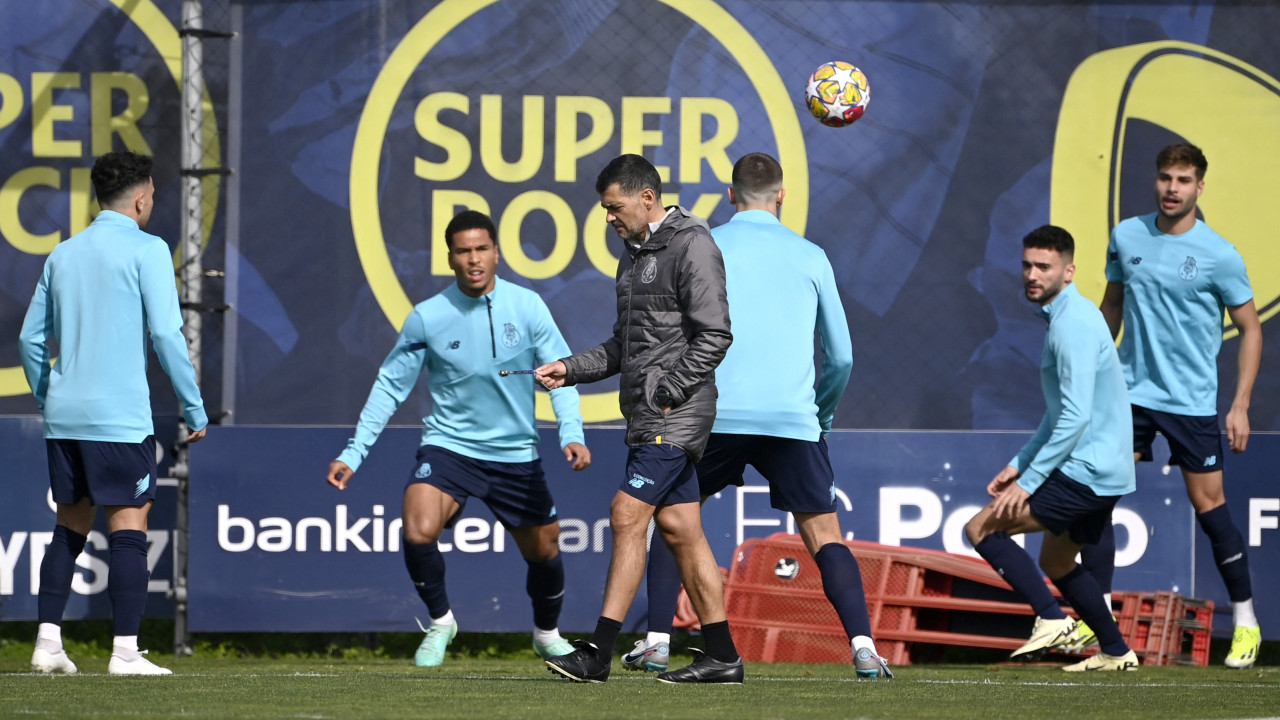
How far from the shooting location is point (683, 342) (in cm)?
555

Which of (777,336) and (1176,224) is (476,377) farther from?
(1176,224)

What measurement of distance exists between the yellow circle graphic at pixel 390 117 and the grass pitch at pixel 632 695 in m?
2.40

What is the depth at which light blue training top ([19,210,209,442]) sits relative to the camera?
20.6 feet

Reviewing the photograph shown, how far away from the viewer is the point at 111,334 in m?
6.31

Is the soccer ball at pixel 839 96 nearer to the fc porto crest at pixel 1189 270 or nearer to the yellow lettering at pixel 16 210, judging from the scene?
the fc porto crest at pixel 1189 270

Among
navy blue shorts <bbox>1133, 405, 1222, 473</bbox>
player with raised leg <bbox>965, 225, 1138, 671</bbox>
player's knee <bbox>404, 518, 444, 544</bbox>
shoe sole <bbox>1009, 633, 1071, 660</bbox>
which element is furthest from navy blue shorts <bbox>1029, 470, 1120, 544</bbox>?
player's knee <bbox>404, 518, 444, 544</bbox>

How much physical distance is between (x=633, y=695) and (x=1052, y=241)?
3050 mm

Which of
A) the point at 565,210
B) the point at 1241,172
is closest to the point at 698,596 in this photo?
the point at 565,210

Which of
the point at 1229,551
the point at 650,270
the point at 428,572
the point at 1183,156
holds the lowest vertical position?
the point at 428,572

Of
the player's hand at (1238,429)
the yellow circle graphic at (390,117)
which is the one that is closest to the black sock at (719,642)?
the player's hand at (1238,429)

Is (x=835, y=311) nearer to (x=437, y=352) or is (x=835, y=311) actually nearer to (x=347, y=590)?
(x=437, y=352)

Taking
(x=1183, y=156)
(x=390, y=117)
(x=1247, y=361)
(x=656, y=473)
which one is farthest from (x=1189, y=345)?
(x=390, y=117)

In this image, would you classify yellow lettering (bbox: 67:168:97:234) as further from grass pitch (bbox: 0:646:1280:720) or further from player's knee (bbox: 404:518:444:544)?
player's knee (bbox: 404:518:444:544)

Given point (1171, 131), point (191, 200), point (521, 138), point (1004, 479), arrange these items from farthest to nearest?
point (1171, 131)
point (521, 138)
point (191, 200)
point (1004, 479)
